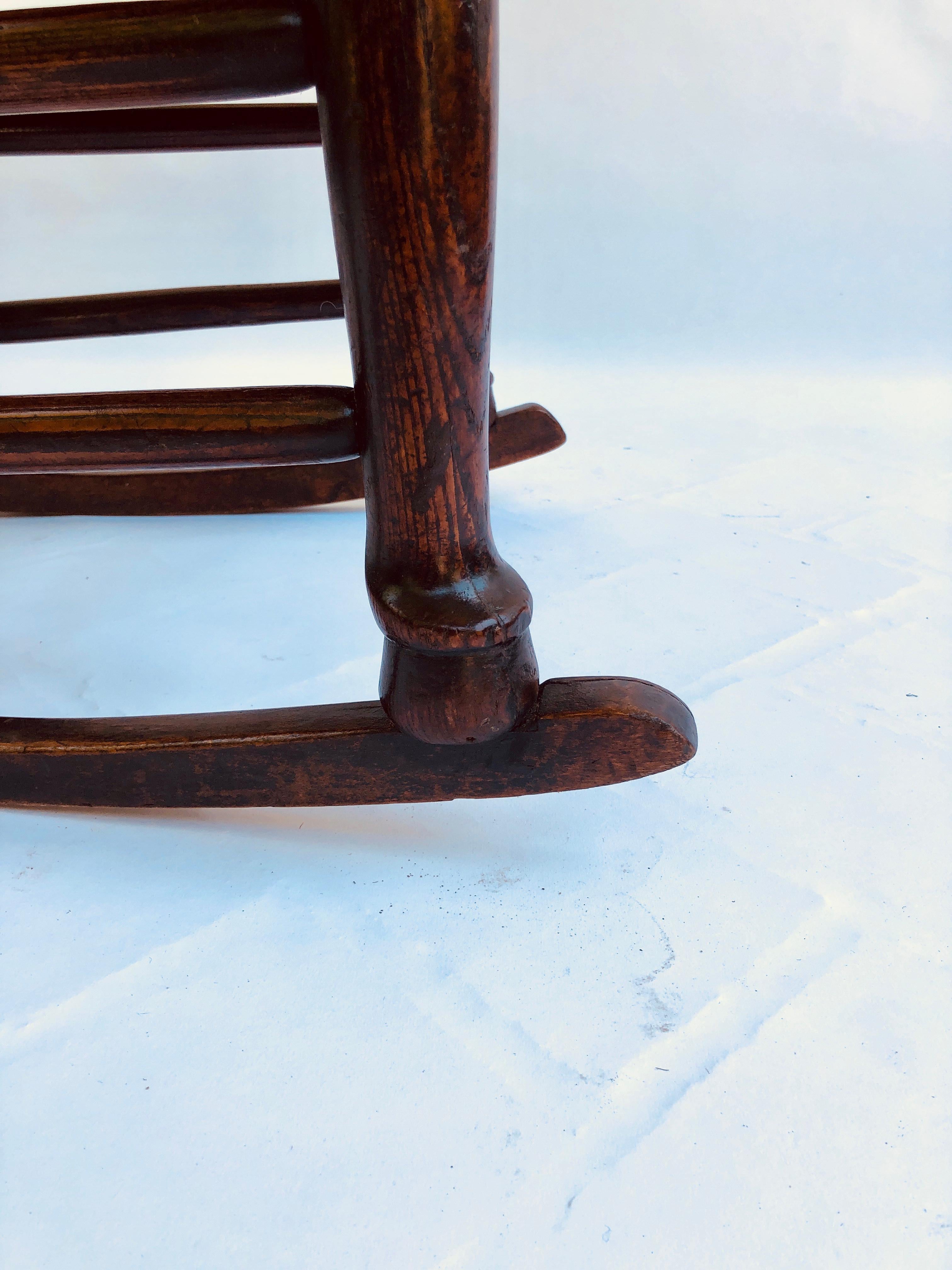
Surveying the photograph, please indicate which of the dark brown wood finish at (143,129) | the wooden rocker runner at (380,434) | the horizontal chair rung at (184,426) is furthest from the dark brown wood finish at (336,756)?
the dark brown wood finish at (143,129)

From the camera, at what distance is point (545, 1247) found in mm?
398

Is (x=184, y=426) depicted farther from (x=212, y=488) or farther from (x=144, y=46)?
(x=212, y=488)

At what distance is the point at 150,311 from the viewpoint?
0.94 metres

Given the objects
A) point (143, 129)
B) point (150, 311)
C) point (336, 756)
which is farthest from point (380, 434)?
point (150, 311)

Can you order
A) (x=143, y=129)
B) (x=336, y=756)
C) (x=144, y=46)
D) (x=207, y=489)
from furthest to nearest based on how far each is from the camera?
1. (x=207, y=489)
2. (x=143, y=129)
3. (x=336, y=756)
4. (x=144, y=46)

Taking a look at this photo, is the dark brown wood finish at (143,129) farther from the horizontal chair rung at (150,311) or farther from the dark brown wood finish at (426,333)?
the dark brown wood finish at (426,333)

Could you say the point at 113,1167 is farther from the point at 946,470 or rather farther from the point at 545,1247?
the point at 946,470

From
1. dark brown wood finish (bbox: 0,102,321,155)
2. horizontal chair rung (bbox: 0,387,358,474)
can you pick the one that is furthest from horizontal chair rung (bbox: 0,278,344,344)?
horizontal chair rung (bbox: 0,387,358,474)

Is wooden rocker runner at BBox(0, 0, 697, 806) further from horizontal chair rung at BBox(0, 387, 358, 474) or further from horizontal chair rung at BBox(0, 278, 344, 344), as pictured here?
horizontal chair rung at BBox(0, 278, 344, 344)

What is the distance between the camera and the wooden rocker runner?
45cm

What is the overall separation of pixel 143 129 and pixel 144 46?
0.36 m

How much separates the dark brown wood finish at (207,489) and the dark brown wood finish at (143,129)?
1.20ft

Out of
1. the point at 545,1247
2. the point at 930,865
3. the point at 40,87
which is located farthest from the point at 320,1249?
the point at 40,87

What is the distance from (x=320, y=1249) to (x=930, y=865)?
37 cm
